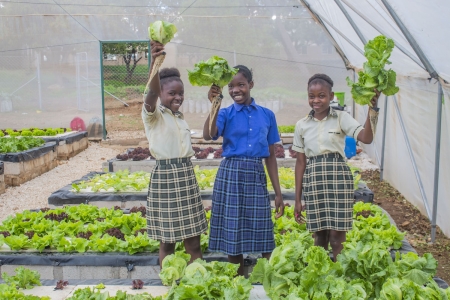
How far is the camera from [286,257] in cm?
278

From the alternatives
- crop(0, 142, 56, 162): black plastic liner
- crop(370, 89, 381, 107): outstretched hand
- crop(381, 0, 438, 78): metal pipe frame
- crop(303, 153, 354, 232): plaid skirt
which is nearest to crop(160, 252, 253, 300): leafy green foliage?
crop(303, 153, 354, 232): plaid skirt

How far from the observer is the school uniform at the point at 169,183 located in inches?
128

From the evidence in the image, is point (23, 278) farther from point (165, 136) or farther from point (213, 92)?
point (213, 92)

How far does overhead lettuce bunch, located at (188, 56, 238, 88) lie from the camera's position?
3104mm

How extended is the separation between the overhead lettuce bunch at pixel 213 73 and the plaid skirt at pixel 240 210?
1.73 ft

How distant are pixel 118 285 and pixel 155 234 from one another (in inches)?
15.8

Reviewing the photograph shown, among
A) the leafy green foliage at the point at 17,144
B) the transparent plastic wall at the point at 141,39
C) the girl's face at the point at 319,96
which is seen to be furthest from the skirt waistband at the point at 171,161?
the transparent plastic wall at the point at 141,39

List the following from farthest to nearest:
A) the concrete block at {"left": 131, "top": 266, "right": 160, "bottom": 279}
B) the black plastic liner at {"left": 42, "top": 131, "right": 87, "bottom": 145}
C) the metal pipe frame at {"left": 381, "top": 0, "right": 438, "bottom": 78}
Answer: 1. the black plastic liner at {"left": 42, "top": 131, "right": 87, "bottom": 145}
2. the metal pipe frame at {"left": 381, "top": 0, "right": 438, "bottom": 78}
3. the concrete block at {"left": 131, "top": 266, "right": 160, "bottom": 279}

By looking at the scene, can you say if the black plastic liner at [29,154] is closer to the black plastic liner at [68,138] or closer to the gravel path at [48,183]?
the gravel path at [48,183]

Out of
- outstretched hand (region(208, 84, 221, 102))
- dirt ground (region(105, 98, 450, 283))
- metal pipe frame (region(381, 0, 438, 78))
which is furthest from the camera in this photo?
dirt ground (region(105, 98, 450, 283))

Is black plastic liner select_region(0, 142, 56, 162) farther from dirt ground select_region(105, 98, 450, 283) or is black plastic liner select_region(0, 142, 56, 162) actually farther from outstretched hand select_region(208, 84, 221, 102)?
outstretched hand select_region(208, 84, 221, 102)

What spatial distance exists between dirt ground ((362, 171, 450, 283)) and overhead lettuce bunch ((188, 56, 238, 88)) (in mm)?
2687

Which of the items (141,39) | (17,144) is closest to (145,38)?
(141,39)

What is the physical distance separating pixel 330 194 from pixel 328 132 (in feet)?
1.33
